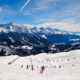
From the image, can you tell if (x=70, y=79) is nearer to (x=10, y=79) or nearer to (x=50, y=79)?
(x=50, y=79)

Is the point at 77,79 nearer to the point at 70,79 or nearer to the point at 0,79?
the point at 70,79

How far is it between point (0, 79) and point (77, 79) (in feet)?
35.8

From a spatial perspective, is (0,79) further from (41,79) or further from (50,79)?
(50,79)

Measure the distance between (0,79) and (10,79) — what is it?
4.47 ft

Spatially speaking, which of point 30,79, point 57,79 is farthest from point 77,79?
point 30,79

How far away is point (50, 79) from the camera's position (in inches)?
726

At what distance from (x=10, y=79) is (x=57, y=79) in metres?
6.62

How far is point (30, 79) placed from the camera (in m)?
18.5

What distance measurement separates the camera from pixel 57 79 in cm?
1839

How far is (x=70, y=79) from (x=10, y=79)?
8536mm

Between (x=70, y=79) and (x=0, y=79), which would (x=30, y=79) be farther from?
(x=70, y=79)

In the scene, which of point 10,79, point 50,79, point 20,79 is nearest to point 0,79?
point 10,79

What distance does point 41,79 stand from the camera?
18.4 metres

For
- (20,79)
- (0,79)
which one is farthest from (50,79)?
(0,79)
